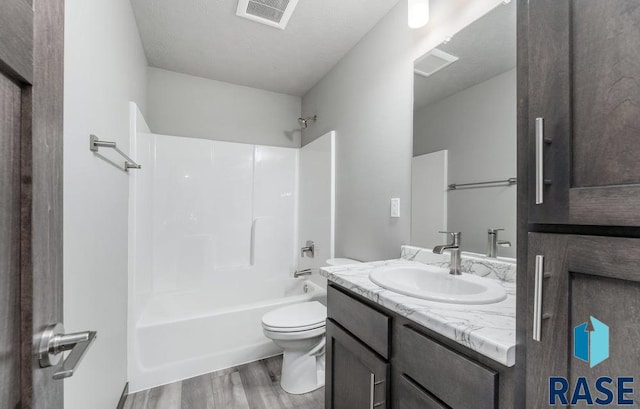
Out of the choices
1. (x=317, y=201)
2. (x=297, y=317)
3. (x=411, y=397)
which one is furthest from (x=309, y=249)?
(x=411, y=397)

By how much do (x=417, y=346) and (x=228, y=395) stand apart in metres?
1.51

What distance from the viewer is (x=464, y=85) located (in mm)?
1324

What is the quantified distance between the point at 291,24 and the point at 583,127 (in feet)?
6.22

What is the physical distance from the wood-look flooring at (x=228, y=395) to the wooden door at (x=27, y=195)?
4.91 ft

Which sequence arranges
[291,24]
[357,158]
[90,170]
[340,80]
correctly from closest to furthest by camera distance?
1. [90,170]
2. [291,24]
3. [357,158]
4. [340,80]

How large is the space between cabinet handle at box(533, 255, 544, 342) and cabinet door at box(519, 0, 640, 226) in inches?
3.4

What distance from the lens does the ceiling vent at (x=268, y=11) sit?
5.51 feet

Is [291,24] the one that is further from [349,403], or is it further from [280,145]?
[349,403]

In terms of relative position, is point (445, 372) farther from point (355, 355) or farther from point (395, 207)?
point (395, 207)

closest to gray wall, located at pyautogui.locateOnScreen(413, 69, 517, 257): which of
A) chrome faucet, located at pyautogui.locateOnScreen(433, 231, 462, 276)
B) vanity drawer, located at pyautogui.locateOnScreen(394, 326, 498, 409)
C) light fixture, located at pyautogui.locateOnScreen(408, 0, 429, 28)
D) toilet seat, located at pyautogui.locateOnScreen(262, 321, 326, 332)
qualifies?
chrome faucet, located at pyautogui.locateOnScreen(433, 231, 462, 276)

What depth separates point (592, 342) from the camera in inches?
18.3

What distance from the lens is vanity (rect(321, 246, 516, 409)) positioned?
25.0 inches

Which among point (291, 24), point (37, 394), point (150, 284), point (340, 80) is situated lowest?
point (150, 284)

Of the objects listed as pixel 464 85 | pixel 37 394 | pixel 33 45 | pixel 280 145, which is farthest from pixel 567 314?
pixel 280 145
